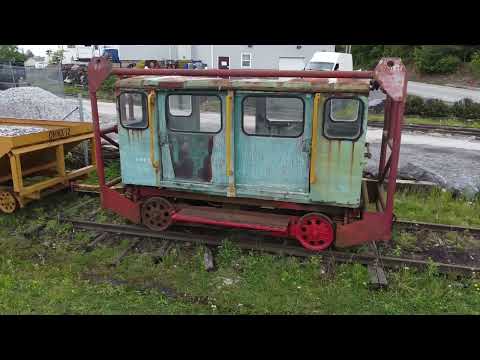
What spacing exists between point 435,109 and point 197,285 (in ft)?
60.9

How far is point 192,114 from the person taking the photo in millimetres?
6609

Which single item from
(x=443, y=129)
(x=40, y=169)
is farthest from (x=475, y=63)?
(x=40, y=169)

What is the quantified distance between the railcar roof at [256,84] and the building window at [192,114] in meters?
0.24

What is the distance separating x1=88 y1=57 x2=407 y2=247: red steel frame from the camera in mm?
5453

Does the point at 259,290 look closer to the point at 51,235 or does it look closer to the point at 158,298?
the point at 158,298

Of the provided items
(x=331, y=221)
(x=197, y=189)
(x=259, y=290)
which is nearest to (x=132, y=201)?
(x=197, y=189)

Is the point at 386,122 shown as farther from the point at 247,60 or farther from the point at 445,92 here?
the point at 445,92

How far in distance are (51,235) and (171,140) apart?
108 inches

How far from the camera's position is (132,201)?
7.38 meters

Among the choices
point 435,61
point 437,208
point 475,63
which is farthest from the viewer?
point 435,61

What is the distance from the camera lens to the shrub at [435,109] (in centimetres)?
2044

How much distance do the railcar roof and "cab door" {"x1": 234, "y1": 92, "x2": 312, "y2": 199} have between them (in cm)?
15

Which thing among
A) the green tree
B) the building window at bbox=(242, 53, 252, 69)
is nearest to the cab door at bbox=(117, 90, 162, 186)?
the building window at bbox=(242, 53, 252, 69)

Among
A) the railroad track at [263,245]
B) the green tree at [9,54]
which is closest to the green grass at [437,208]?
the railroad track at [263,245]
